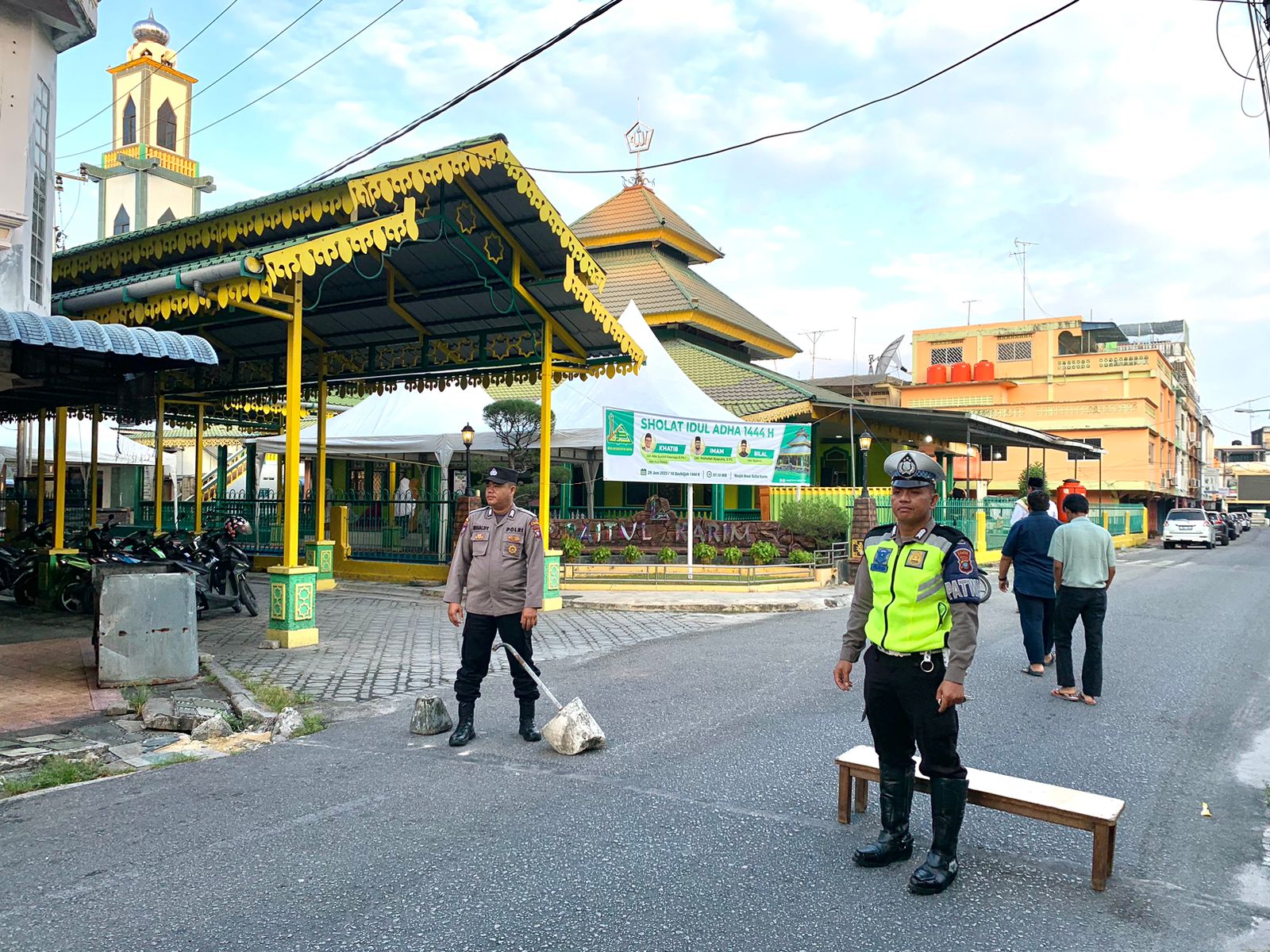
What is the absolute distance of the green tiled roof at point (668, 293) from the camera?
2692 centimetres

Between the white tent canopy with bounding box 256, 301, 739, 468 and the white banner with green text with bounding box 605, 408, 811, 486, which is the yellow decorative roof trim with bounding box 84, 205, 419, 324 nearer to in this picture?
the white banner with green text with bounding box 605, 408, 811, 486

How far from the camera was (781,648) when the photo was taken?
1022cm

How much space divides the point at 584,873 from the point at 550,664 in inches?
204

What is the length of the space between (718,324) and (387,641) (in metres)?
19.0

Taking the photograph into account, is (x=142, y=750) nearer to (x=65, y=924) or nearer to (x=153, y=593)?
(x=153, y=593)

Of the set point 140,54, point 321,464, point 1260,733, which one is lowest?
point 1260,733

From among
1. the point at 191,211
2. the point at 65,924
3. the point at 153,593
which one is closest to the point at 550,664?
the point at 153,593

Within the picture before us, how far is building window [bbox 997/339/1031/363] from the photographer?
2149 inches

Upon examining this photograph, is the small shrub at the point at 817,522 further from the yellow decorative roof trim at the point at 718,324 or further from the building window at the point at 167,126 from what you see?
the building window at the point at 167,126

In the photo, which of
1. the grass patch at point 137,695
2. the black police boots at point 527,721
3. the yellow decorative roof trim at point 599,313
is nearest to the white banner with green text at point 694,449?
the yellow decorative roof trim at point 599,313

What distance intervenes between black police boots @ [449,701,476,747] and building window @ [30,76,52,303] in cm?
623

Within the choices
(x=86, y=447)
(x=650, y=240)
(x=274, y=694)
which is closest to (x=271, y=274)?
(x=274, y=694)

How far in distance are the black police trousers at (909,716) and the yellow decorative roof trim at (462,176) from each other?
747 centimetres

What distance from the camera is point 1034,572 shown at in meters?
8.58
